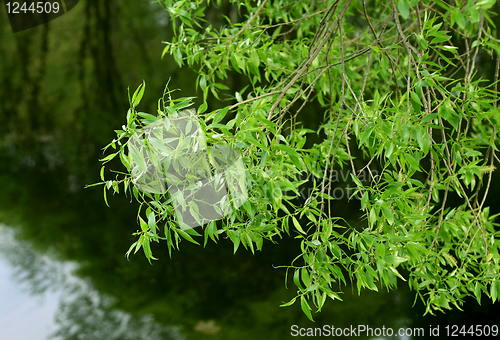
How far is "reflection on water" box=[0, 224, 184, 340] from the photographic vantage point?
183 cm

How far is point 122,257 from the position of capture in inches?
78.4

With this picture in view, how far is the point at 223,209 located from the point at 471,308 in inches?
76.2

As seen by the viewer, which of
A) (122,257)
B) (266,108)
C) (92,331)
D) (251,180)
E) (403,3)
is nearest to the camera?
(403,3)

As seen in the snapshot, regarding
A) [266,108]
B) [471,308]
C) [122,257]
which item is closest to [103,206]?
[122,257]

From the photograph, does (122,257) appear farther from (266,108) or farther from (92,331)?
(266,108)

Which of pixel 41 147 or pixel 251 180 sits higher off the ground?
pixel 251 180

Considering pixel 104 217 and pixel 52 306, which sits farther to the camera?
pixel 104 217

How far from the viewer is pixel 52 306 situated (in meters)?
1.88

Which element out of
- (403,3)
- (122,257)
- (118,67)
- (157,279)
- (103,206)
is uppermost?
(403,3)

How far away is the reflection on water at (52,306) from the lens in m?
1.83

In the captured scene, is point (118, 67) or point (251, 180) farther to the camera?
point (118, 67)

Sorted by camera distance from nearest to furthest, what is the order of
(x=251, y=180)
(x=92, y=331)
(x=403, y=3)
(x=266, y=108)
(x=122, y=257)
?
(x=403, y=3) < (x=251, y=180) < (x=266, y=108) < (x=92, y=331) < (x=122, y=257)

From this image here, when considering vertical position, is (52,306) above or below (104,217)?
below

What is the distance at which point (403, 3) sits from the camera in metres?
0.48
